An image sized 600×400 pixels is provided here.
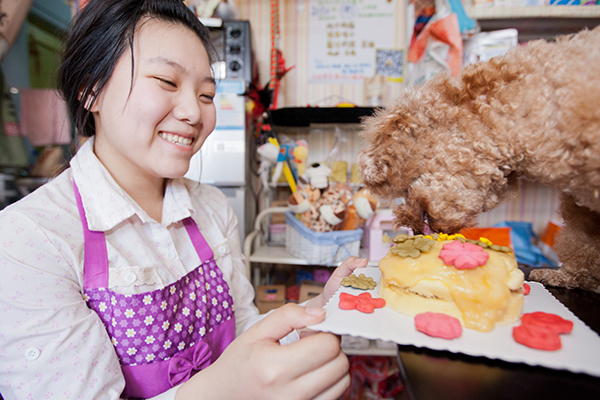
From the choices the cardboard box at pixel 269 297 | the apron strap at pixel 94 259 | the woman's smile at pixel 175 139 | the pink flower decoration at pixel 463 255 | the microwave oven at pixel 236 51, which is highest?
the microwave oven at pixel 236 51

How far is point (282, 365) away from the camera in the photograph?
45cm

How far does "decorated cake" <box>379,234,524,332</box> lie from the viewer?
0.48 metres

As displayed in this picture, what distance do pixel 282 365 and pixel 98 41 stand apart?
781 millimetres

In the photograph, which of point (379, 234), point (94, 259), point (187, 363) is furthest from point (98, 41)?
point (379, 234)

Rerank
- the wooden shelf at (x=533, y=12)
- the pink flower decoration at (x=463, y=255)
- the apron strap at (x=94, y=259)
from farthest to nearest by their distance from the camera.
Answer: the wooden shelf at (x=533, y=12) → the apron strap at (x=94, y=259) → the pink flower decoration at (x=463, y=255)

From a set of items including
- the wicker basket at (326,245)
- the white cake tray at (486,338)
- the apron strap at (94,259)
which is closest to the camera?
the white cake tray at (486,338)

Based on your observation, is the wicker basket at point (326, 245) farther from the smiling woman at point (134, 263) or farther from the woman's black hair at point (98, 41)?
the woman's black hair at point (98, 41)

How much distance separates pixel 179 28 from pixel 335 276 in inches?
28.5

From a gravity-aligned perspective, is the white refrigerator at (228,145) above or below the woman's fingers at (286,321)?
above

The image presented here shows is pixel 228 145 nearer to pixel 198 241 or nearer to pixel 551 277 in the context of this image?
pixel 198 241

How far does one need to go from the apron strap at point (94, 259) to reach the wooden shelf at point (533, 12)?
1.84 m

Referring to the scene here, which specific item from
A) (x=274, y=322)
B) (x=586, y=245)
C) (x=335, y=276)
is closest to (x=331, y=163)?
(x=335, y=276)

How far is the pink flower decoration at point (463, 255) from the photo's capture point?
0.50 metres

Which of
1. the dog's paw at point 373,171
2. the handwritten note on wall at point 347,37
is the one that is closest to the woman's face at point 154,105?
the dog's paw at point 373,171
